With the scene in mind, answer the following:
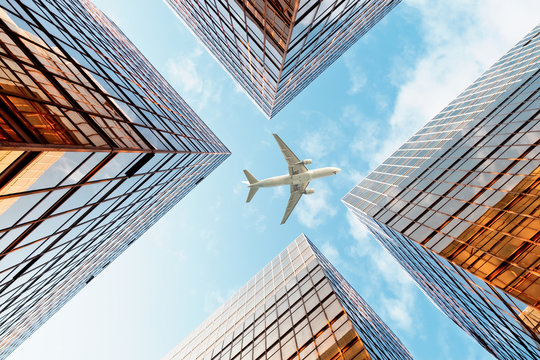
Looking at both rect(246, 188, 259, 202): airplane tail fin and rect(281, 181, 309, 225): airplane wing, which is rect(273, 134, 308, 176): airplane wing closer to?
rect(281, 181, 309, 225): airplane wing

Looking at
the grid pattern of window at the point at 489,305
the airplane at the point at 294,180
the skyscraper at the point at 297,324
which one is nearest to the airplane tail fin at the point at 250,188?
the airplane at the point at 294,180

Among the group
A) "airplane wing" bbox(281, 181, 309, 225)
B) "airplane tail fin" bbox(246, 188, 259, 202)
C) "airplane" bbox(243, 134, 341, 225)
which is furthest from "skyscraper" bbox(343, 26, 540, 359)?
"airplane tail fin" bbox(246, 188, 259, 202)

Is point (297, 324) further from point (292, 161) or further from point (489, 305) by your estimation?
point (292, 161)

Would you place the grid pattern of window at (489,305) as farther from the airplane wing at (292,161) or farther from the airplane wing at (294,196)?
the airplane wing at (294,196)

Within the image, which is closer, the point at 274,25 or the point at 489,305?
the point at 274,25

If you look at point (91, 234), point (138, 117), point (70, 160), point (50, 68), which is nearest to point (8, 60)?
point (50, 68)

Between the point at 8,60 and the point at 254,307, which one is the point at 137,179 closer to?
the point at 8,60

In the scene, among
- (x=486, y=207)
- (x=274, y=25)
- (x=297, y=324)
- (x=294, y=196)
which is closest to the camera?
(x=274, y=25)

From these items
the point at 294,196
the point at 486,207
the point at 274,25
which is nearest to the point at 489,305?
the point at 486,207
